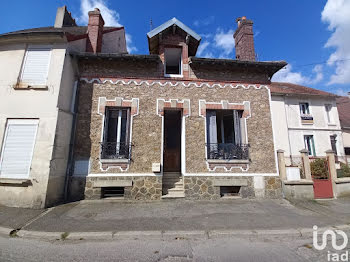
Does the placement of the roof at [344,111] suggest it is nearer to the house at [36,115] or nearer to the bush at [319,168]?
the bush at [319,168]

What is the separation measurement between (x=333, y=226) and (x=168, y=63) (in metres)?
8.11

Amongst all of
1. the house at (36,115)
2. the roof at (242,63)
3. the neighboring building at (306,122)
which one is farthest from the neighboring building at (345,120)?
the house at (36,115)

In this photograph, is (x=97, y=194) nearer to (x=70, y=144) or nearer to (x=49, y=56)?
(x=70, y=144)

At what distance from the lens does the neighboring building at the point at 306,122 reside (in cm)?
1350

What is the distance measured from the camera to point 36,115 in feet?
18.0

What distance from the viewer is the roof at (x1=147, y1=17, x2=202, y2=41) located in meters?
7.20

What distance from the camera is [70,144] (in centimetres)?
610

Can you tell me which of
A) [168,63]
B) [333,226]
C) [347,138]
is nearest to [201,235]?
[333,226]

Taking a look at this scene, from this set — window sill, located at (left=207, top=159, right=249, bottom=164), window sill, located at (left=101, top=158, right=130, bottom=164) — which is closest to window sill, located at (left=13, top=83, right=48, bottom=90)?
window sill, located at (left=101, top=158, right=130, bottom=164)

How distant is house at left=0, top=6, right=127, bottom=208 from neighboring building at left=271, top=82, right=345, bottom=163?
14245 millimetres

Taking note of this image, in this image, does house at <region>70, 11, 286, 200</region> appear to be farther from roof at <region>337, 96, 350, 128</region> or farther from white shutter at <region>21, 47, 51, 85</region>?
roof at <region>337, 96, 350, 128</region>

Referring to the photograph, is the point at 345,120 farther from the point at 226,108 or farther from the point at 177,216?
the point at 177,216

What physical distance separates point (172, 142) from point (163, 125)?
216 cm

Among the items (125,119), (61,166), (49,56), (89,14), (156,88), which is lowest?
(61,166)
